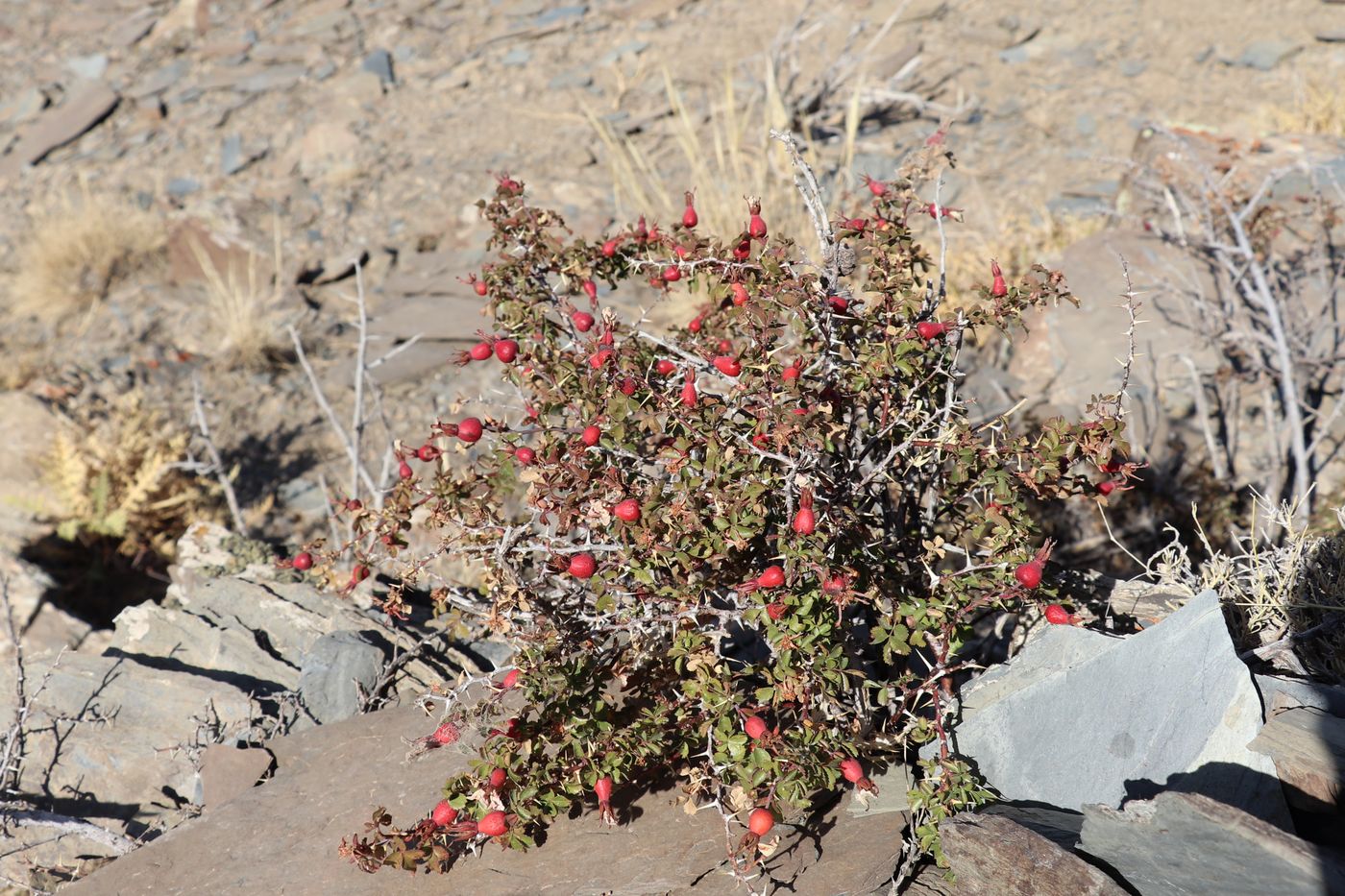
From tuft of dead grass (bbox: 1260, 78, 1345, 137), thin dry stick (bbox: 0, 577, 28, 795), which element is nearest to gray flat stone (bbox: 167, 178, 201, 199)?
thin dry stick (bbox: 0, 577, 28, 795)

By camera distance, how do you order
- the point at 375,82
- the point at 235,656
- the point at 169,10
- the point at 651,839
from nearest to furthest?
1. the point at 651,839
2. the point at 235,656
3. the point at 375,82
4. the point at 169,10

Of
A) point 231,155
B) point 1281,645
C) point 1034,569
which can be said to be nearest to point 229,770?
point 1034,569

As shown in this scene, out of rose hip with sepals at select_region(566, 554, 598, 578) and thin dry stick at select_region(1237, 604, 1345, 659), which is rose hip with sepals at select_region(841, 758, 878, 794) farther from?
thin dry stick at select_region(1237, 604, 1345, 659)

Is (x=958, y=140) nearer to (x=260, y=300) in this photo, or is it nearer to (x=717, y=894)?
(x=260, y=300)

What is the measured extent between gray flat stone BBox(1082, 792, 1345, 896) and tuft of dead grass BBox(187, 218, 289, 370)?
5589 mm

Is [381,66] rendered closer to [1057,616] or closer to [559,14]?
[559,14]

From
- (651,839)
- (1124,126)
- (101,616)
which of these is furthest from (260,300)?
(1124,126)

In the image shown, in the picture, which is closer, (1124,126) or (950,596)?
(950,596)

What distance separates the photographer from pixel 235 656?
345cm

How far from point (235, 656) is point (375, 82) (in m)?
6.79

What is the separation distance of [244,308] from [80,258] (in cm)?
190

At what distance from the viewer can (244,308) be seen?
6.26 m

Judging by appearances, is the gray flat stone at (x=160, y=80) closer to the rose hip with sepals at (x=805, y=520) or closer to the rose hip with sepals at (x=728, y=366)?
the rose hip with sepals at (x=728, y=366)

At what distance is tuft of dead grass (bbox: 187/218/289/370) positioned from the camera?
245 inches
